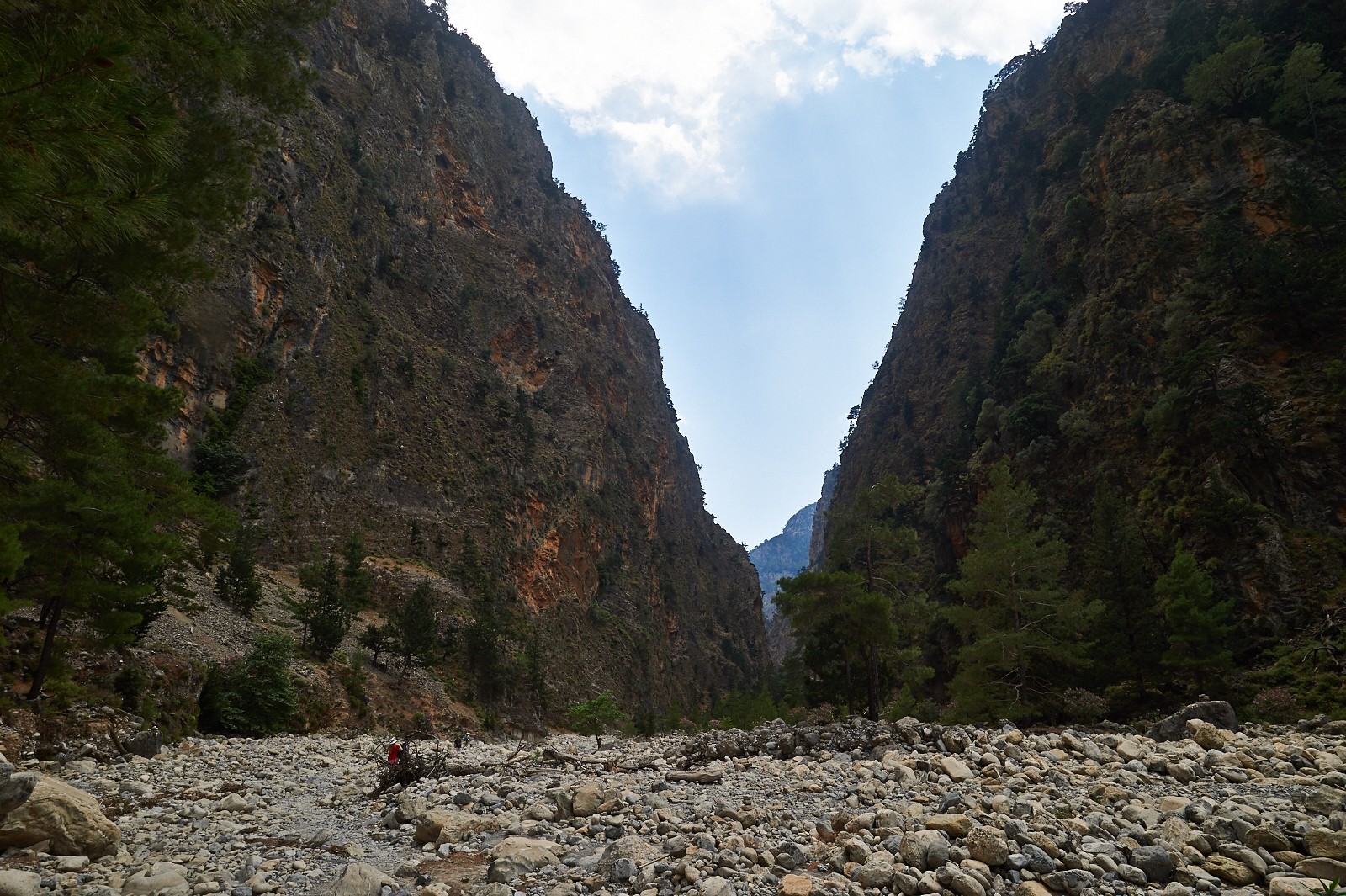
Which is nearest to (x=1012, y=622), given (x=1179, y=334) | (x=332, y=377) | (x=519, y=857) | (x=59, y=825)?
(x=519, y=857)

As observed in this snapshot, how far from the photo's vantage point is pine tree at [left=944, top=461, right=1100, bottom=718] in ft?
58.1

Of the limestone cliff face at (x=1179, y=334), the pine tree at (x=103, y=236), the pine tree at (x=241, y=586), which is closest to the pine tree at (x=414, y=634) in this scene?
the pine tree at (x=241, y=586)

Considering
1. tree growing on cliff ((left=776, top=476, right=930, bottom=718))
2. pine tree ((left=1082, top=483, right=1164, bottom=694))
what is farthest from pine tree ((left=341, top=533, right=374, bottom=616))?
pine tree ((left=1082, top=483, right=1164, bottom=694))

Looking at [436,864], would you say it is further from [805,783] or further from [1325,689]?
[1325,689]

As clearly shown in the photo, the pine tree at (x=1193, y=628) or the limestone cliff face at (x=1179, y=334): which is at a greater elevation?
the limestone cliff face at (x=1179, y=334)

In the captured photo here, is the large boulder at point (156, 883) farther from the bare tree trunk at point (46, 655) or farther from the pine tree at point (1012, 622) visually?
the pine tree at point (1012, 622)

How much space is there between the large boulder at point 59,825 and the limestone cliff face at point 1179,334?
2635cm

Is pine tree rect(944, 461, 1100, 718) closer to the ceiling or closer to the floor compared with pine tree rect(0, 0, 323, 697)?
closer to the floor

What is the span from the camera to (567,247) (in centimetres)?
8606

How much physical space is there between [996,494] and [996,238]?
63.9 meters

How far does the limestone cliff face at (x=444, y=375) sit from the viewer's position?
3728 centimetres

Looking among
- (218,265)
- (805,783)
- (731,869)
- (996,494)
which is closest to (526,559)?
(218,265)

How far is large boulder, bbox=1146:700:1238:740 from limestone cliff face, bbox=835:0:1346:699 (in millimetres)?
9736

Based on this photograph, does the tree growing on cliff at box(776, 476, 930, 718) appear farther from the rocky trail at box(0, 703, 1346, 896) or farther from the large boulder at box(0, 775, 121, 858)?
the large boulder at box(0, 775, 121, 858)
